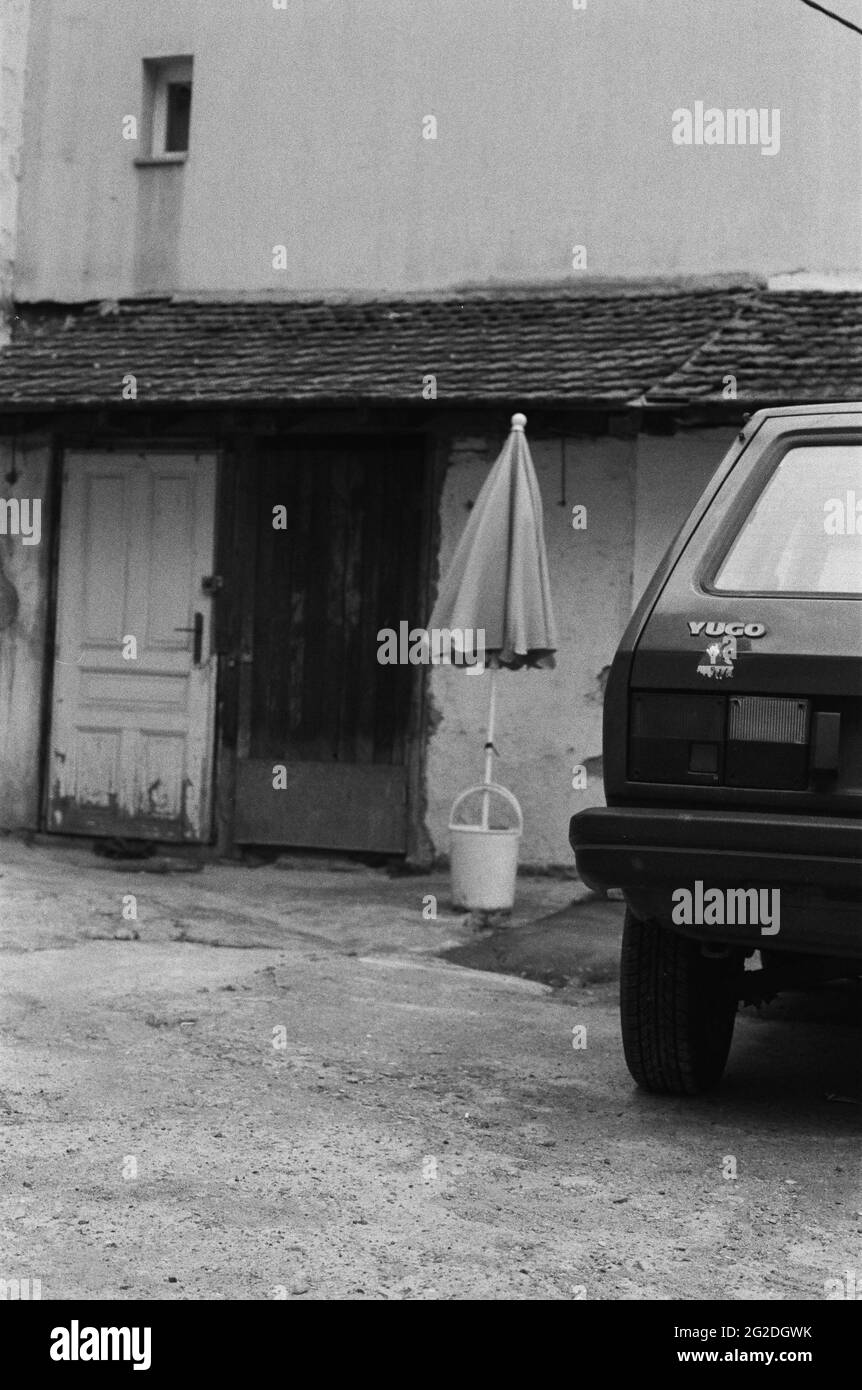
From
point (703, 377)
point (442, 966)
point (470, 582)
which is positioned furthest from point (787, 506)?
point (703, 377)

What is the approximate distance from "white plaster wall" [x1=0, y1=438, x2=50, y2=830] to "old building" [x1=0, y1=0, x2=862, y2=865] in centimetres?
2

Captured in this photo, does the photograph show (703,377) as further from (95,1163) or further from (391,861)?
(95,1163)

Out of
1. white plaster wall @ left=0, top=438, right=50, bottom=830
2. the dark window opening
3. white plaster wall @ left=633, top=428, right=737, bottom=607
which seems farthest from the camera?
the dark window opening

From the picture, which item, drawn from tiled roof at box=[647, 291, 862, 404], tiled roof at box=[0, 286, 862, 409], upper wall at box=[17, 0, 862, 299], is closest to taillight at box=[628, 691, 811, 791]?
tiled roof at box=[647, 291, 862, 404]

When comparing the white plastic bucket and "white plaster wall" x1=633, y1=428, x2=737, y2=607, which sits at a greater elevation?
"white plaster wall" x1=633, y1=428, x2=737, y2=607

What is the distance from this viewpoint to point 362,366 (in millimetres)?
9906

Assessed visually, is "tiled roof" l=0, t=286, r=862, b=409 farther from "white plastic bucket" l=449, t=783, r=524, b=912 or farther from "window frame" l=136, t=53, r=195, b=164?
"white plastic bucket" l=449, t=783, r=524, b=912

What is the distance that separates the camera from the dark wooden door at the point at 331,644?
1020 cm

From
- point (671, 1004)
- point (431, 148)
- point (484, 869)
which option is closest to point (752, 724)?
point (671, 1004)

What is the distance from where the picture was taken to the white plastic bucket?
344 inches

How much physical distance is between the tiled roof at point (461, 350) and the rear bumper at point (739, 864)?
15.7 ft

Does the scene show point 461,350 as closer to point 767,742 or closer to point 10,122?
point 10,122

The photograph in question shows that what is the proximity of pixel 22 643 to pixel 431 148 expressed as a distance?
3942 mm

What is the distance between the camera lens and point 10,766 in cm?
1093
